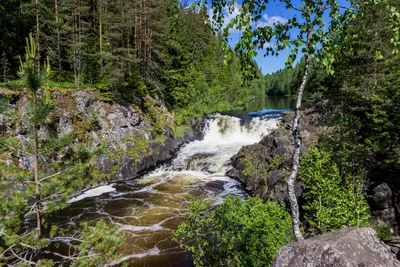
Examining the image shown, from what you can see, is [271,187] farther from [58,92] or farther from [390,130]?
[58,92]

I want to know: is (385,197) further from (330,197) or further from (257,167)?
(257,167)

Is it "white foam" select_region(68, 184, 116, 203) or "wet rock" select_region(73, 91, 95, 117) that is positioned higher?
"wet rock" select_region(73, 91, 95, 117)

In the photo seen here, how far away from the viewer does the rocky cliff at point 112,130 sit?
58.3ft

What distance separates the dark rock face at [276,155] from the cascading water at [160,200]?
90 centimetres

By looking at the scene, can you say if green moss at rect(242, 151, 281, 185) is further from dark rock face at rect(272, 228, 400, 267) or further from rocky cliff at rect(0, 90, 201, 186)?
dark rock face at rect(272, 228, 400, 267)

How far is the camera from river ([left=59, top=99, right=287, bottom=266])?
1056 cm

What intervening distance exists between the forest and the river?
14 centimetres

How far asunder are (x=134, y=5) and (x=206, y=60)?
76.2ft

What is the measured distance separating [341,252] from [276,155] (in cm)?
1248

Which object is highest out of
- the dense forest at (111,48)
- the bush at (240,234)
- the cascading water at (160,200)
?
the dense forest at (111,48)

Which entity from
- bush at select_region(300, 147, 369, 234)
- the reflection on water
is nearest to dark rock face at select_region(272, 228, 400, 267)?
bush at select_region(300, 147, 369, 234)

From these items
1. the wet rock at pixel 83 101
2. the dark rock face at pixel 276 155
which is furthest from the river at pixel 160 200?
the wet rock at pixel 83 101

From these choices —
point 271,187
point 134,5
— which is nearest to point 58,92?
point 134,5

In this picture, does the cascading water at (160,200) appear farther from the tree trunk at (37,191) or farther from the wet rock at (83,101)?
the wet rock at (83,101)
